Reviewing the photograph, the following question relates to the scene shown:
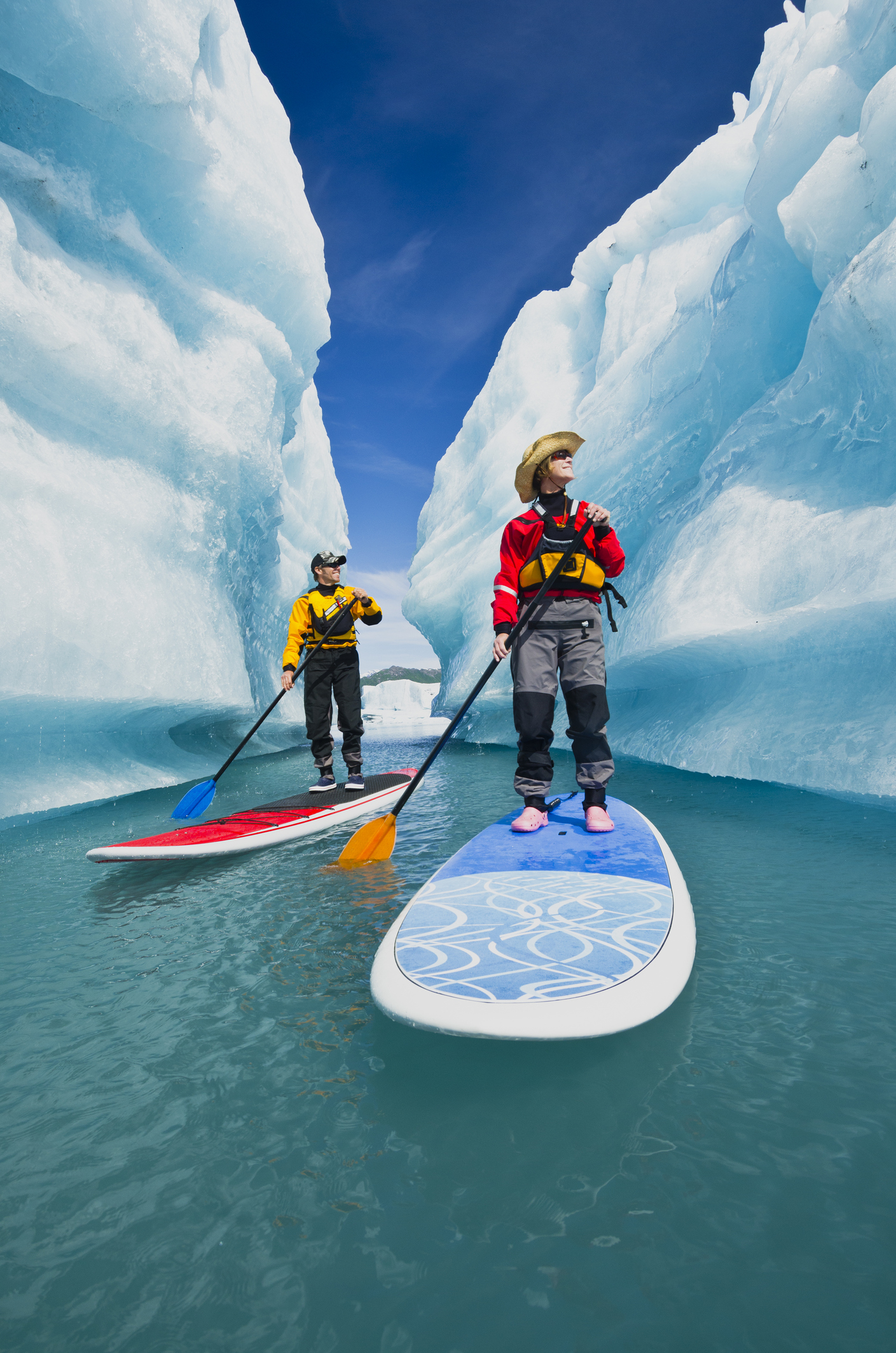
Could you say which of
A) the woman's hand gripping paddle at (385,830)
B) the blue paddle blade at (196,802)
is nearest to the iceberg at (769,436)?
the woman's hand gripping paddle at (385,830)

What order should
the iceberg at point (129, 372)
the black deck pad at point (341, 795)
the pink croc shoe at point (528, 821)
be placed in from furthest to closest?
1. the iceberg at point (129, 372)
2. the black deck pad at point (341, 795)
3. the pink croc shoe at point (528, 821)

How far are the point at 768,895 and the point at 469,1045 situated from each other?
1.69 metres

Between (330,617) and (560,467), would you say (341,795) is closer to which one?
(330,617)

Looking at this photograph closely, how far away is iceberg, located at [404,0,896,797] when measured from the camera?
5.25 m

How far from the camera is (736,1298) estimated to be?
928 mm

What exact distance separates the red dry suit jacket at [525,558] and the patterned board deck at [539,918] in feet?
3.94

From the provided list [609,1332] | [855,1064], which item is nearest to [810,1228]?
[609,1332]

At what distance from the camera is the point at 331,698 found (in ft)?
18.7

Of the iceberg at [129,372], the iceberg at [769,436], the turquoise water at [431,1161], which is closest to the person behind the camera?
the turquoise water at [431,1161]

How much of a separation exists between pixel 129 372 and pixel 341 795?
229 inches

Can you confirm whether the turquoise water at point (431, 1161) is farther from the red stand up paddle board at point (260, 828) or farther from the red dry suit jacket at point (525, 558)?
the red dry suit jacket at point (525, 558)

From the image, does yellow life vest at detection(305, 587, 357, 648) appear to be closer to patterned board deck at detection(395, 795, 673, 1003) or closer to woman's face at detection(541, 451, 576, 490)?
woman's face at detection(541, 451, 576, 490)

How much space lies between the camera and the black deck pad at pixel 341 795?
15.7 ft

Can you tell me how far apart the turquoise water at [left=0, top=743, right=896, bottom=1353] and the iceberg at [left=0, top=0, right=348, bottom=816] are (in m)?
4.82
